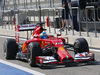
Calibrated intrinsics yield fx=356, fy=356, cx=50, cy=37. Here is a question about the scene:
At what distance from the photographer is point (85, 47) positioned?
35.0 ft

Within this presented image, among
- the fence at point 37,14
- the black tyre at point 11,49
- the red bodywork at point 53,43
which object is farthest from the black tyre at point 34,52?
the fence at point 37,14

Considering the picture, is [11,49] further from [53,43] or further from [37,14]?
[37,14]

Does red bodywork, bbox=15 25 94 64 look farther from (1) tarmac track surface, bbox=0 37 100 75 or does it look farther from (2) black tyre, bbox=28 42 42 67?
(1) tarmac track surface, bbox=0 37 100 75

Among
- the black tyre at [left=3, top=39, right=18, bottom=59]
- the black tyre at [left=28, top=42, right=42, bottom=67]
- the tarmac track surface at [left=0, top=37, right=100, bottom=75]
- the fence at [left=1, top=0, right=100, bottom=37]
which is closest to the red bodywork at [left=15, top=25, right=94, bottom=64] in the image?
the black tyre at [left=28, top=42, right=42, bottom=67]

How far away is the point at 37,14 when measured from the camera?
2045cm

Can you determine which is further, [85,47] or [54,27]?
[54,27]

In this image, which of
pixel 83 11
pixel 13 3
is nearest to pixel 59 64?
pixel 83 11

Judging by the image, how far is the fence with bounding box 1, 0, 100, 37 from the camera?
54.5 ft

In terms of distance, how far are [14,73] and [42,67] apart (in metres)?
1.02

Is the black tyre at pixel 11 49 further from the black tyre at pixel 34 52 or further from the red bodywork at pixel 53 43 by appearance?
the black tyre at pixel 34 52

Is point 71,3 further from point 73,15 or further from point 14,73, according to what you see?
point 14,73

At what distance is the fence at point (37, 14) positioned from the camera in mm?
16625

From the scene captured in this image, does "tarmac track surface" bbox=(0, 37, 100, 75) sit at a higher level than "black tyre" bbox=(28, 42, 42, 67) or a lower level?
lower

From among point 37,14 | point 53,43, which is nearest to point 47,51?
point 53,43
